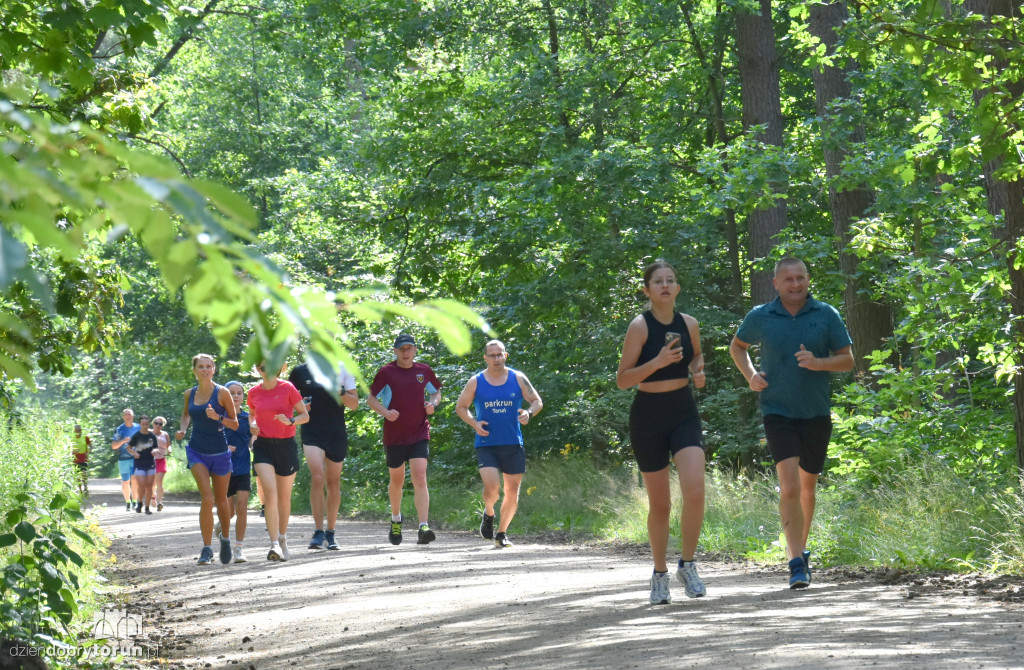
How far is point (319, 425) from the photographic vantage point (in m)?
13.7

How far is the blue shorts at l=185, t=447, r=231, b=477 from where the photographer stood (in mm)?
12555

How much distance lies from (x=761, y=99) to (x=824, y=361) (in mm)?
12177

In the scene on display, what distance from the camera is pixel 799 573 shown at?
8766 mm

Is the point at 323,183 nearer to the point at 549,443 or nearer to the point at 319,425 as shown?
the point at 549,443

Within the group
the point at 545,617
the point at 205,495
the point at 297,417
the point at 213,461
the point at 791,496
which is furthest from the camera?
the point at 297,417

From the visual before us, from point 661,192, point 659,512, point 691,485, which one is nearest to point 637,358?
point 691,485

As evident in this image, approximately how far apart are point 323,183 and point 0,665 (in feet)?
75.8

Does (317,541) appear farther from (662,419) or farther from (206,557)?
(662,419)

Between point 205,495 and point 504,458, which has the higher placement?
point 504,458

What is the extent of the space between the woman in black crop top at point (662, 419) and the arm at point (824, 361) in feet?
2.29

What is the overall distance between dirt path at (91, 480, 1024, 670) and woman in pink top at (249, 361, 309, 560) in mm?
580

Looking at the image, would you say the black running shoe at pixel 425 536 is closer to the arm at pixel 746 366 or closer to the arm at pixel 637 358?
the arm at pixel 746 366
